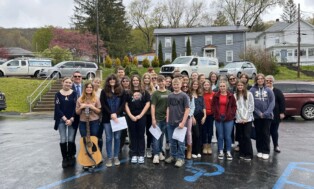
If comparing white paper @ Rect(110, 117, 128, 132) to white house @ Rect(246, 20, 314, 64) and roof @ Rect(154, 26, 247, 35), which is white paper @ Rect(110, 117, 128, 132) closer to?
roof @ Rect(154, 26, 247, 35)

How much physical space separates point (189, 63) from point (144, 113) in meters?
18.4

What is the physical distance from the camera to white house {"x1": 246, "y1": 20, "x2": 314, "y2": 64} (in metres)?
51.3

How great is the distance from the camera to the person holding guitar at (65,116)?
5.93 metres

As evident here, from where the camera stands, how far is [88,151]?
231 inches

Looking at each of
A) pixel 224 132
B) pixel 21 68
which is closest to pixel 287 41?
pixel 21 68

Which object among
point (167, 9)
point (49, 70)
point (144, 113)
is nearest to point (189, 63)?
point (49, 70)

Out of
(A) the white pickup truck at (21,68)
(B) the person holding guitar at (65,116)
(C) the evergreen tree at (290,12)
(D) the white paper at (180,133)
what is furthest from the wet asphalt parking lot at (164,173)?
(C) the evergreen tree at (290,12)

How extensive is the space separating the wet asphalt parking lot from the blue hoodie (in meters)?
0.96

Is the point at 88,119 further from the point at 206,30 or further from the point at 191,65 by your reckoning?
the point at 206,30

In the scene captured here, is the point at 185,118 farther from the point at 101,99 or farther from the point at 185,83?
the point at 101,99

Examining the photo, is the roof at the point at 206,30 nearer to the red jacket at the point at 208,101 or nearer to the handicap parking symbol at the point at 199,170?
the red jacket at the point at 208,101

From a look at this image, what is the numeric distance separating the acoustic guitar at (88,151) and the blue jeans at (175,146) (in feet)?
4.81

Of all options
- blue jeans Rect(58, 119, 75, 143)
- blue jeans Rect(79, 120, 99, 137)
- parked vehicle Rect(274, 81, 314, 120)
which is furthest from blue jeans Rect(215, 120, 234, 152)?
parked vehicle Rect(274, 81, 314, 120)

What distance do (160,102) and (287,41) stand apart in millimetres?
55121
